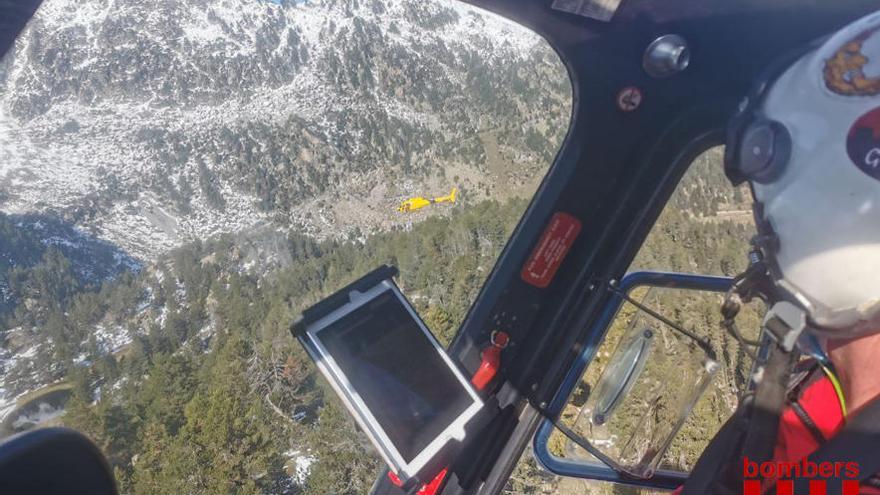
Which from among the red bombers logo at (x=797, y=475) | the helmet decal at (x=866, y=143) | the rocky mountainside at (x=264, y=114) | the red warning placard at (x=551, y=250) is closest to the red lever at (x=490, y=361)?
the red warning placard at (x=551, y=250)

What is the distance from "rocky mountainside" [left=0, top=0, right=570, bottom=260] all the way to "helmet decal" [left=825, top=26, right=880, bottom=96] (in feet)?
3.03

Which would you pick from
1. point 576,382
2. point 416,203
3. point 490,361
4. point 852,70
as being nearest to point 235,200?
point 416,203

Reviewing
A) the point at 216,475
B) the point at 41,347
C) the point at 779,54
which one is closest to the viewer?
the point at 779,54

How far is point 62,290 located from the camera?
15.0 m

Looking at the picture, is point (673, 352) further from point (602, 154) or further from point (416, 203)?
point (416, 203)

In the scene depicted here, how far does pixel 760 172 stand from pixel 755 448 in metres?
0.63

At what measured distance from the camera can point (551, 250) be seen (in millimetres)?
1935

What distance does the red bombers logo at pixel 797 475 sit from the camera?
2.72 ft

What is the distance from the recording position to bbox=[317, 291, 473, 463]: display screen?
160 centimetres

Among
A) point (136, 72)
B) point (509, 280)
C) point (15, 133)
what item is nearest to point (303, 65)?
point (136, 72)

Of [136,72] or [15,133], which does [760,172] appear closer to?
[15,133]

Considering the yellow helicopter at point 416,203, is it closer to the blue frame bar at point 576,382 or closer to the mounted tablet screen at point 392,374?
the blue frame bar at point 576,382

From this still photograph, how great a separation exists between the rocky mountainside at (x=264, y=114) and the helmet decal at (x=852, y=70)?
3.03 feet

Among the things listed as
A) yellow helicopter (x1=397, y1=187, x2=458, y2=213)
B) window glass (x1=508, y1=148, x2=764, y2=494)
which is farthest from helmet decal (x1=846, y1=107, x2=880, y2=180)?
yellow helicopter (x1=397, y1=187, x2=458, y2=213)
